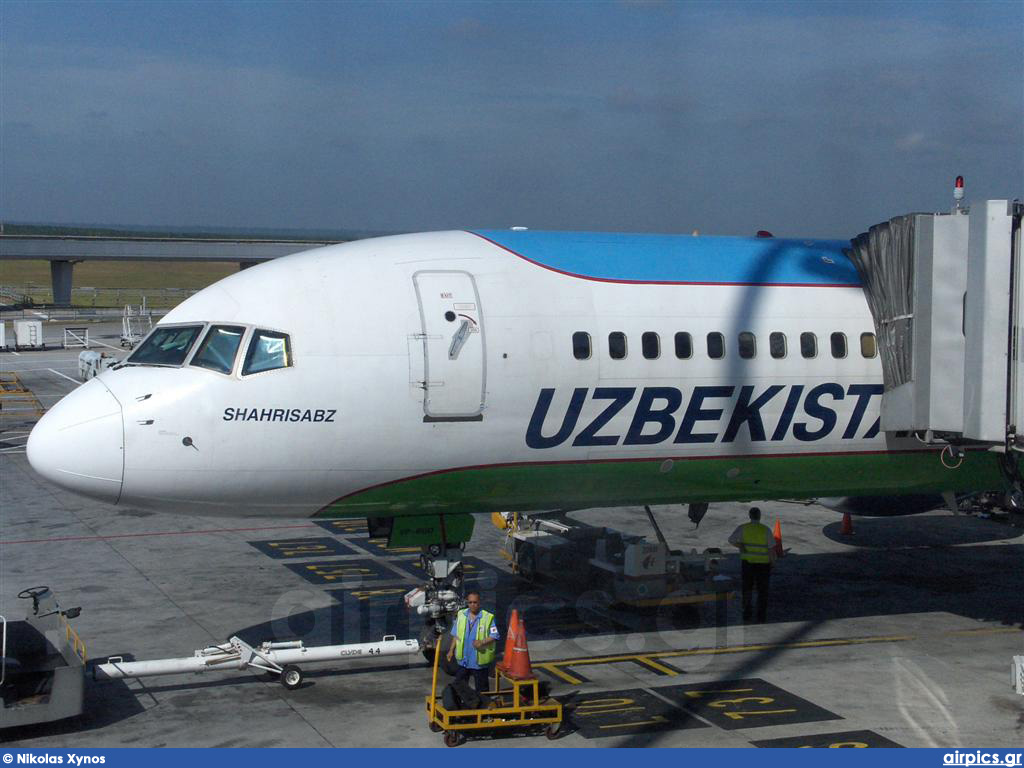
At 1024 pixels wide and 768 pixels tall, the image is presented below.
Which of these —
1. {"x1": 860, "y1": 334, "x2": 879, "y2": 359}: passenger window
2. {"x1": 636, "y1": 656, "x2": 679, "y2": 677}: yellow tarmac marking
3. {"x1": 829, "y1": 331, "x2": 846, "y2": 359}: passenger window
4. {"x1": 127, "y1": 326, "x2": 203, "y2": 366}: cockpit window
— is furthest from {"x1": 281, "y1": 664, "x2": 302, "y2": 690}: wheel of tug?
{"x1": 860, "y1": 334, "x2": 879, "y2": 359}: passenger window

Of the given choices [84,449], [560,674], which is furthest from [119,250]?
[560,674]

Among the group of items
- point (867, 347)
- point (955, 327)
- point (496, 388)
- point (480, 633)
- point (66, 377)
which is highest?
point (955, 327)

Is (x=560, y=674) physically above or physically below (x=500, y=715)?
below

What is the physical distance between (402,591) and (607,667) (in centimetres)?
534

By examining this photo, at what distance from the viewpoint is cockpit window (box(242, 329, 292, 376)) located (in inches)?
573

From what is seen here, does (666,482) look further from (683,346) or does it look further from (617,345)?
(617,345)

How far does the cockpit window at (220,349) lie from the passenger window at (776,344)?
7.15 m

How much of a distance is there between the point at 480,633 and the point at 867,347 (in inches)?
278

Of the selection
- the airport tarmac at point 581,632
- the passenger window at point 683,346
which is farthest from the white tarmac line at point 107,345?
the passenger window at point 683,346

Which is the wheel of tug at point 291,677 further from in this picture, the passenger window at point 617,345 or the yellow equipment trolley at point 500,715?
the passenger window at point 617,345

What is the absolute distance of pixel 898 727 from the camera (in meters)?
14.1

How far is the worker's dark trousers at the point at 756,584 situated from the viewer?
19.0 meters

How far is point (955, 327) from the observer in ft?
52.2

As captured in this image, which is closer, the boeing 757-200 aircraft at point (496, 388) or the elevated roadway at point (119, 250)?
the boeing 757-200 aircraft at point (496, 388)
